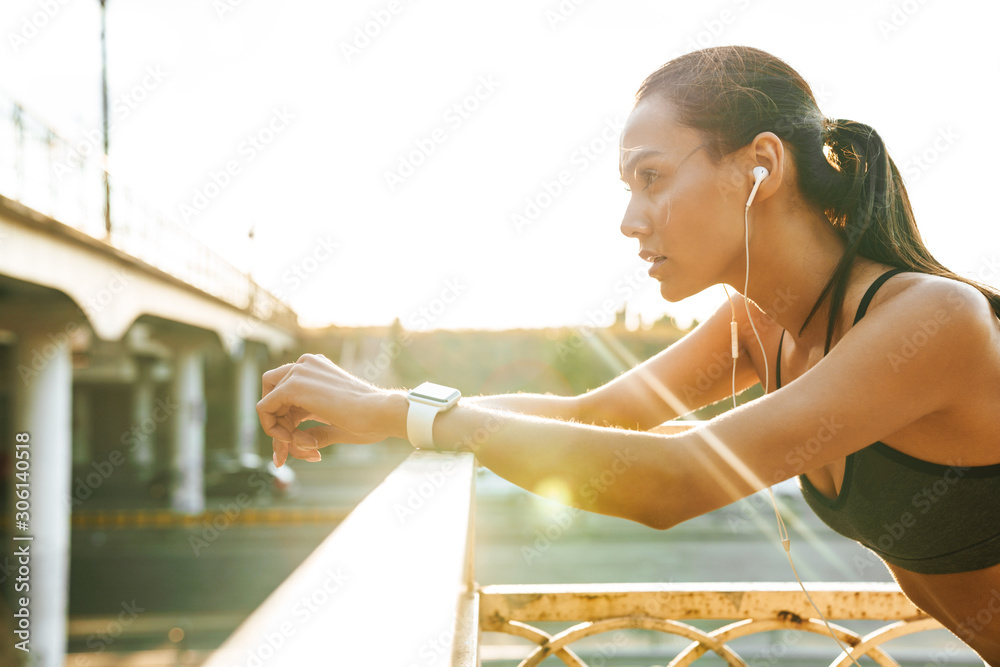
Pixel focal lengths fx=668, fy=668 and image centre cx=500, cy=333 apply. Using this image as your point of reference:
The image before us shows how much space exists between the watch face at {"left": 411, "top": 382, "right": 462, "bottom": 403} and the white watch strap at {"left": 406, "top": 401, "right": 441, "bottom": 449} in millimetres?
15

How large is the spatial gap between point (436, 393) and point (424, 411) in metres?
0.05

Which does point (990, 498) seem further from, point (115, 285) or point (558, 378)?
point (558, 378)

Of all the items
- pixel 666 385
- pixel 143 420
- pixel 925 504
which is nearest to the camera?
pixel 925 504

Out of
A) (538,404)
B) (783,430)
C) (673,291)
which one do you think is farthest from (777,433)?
(538,404)

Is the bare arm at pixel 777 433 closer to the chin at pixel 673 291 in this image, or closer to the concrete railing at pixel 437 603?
the concrete railing at pixel 437 603

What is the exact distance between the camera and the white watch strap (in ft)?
3.91

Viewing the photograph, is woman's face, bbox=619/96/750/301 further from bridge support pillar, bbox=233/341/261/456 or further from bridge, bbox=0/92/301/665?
bridge support pillar, bbox=233/341/261/456

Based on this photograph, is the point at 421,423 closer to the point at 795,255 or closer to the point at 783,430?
the point at 783,430

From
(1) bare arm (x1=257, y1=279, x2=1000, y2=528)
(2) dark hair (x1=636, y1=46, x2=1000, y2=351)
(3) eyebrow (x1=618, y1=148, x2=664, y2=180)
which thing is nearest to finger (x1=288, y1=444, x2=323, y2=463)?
(1) bare arm (x1=257, y1=279, x2=1000, y2=528)

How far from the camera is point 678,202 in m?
1.28

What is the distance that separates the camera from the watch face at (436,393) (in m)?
1.21

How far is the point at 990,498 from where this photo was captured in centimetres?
113

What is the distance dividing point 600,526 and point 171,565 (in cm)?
1070

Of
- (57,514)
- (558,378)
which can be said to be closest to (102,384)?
(558,378)
